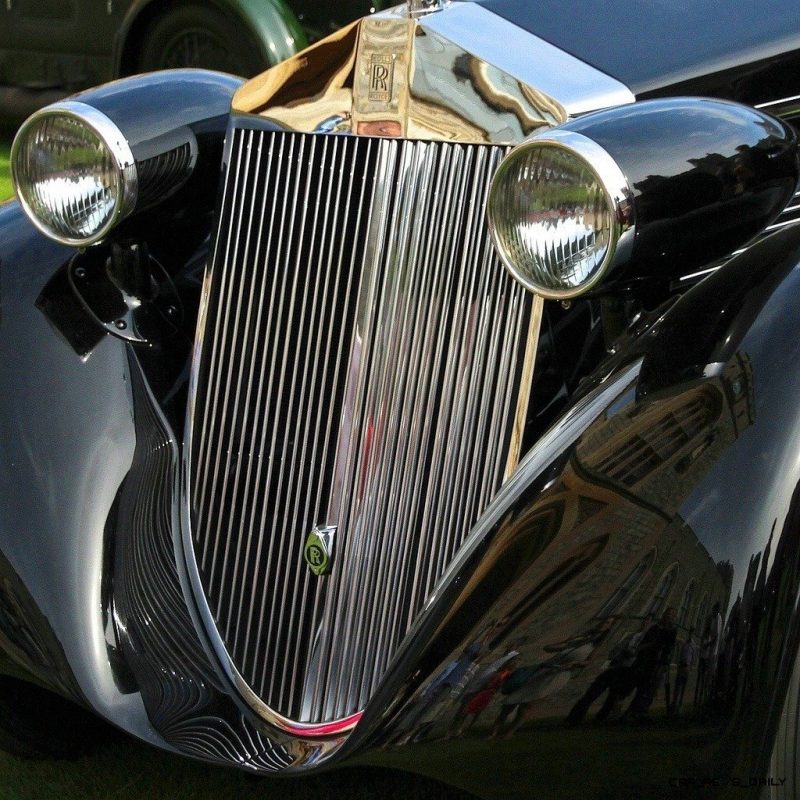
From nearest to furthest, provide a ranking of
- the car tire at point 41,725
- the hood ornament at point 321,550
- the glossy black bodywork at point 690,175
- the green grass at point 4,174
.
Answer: the glossy black bodywork at point 690,175 < the hood ornament at point 321,550 < the car tire at point 41,725 < the green grass at point 4,174

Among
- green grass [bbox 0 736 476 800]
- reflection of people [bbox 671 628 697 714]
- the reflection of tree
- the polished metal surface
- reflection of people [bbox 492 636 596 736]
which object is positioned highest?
the polished metal surface

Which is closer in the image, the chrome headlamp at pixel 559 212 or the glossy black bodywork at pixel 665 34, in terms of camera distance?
the chrome headlamp at pixel 559 212

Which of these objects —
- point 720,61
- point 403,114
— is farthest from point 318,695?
point 720,61

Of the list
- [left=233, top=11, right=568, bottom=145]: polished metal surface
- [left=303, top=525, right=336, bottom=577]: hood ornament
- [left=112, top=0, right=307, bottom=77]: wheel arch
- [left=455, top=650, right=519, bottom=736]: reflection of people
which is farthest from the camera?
[left=112, top=0, right=307, bottom=77]: wheel arch

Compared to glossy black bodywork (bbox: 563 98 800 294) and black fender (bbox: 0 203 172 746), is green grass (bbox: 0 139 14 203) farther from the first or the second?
glossy black bodywork (bbox: 563 98 800 294)

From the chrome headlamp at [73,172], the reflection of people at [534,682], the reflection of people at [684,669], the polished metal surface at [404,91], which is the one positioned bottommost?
the reflection of people at [534,682]

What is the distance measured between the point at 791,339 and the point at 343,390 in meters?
0.67

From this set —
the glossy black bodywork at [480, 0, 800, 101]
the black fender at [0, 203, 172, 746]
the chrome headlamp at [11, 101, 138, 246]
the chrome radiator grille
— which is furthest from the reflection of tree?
the glossy black bodywork at [480, 0, 800, 101]

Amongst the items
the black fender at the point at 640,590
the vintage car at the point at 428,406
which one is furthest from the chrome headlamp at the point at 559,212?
the black fender at the point at 640,590

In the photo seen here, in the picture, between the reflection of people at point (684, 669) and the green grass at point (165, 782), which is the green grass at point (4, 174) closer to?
the green grass at point (165, 782)

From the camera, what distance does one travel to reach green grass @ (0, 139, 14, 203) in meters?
5.52

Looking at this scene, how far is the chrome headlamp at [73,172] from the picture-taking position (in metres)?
1.93

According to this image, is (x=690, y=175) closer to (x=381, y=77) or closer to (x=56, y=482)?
(x=381, y=77)

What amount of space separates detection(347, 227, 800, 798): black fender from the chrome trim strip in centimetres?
37
